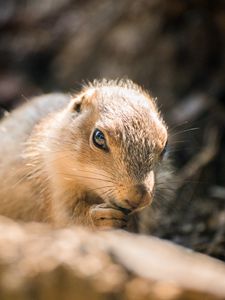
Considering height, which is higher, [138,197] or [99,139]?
[99,139]

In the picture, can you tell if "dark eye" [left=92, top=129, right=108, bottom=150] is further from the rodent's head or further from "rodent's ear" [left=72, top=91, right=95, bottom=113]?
"rodent's ear" [left=72, top=91, right=95, bottom=113]

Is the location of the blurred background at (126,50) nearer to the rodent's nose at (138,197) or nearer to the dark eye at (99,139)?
the dark eye at (99,139)

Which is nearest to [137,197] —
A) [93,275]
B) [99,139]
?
[99,139]

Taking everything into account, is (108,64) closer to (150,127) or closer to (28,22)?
(28,22)

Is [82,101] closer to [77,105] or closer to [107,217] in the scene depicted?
[77,105]

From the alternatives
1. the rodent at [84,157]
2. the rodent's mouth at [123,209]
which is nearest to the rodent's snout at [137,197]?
the rodent at [84,157]

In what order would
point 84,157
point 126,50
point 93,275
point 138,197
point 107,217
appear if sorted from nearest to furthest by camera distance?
1. point 93,275
2. point 138,197
3. point 107,217
4. point 84,157
5. point 126,50

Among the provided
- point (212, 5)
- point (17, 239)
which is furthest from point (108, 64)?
point (17, 239)
